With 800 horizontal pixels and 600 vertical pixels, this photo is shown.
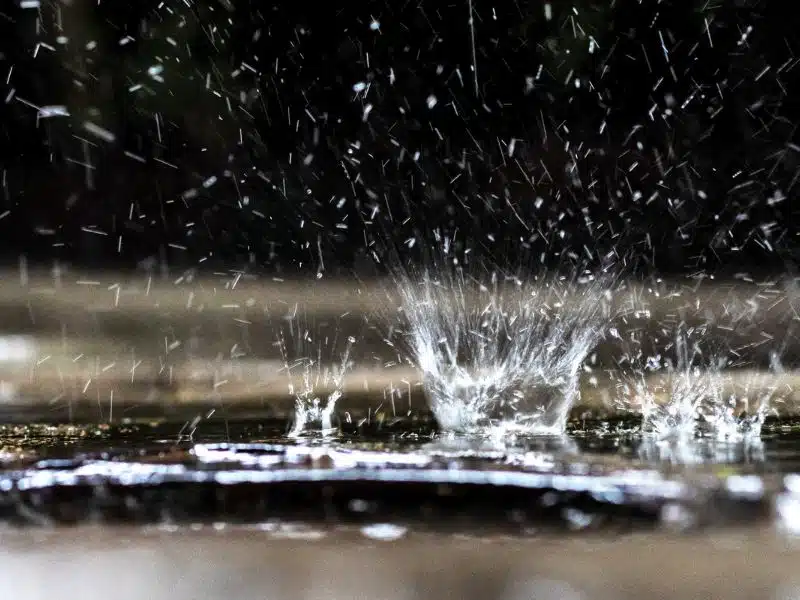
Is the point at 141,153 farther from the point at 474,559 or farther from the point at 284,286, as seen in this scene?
the point at 474,559

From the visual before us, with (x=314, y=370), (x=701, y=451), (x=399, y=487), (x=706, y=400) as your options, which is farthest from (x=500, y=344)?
(x=399, y=487)

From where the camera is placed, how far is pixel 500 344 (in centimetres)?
920

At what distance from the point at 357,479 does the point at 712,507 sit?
102cm

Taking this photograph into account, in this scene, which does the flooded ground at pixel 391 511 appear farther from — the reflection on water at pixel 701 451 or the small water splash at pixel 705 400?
the small water splash at pixel 705 400

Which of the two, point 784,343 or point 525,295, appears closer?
point 784,343

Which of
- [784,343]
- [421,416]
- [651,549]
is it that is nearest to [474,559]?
[651,549]

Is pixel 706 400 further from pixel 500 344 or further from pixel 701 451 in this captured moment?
pixel 701 451

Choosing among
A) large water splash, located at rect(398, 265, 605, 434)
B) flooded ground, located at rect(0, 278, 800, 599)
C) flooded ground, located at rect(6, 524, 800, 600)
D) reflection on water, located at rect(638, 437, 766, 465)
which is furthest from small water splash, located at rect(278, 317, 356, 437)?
flooded ground, located at rect(6, 524, 800, 600)

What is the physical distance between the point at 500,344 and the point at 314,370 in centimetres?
162

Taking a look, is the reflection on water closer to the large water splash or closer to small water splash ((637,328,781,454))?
small water splash ((637,328,781,454))

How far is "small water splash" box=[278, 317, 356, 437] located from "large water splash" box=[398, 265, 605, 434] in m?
0.61

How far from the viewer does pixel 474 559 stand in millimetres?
2357

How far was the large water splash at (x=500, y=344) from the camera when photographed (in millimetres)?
5934

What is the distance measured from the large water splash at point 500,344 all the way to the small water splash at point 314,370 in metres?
0.61
